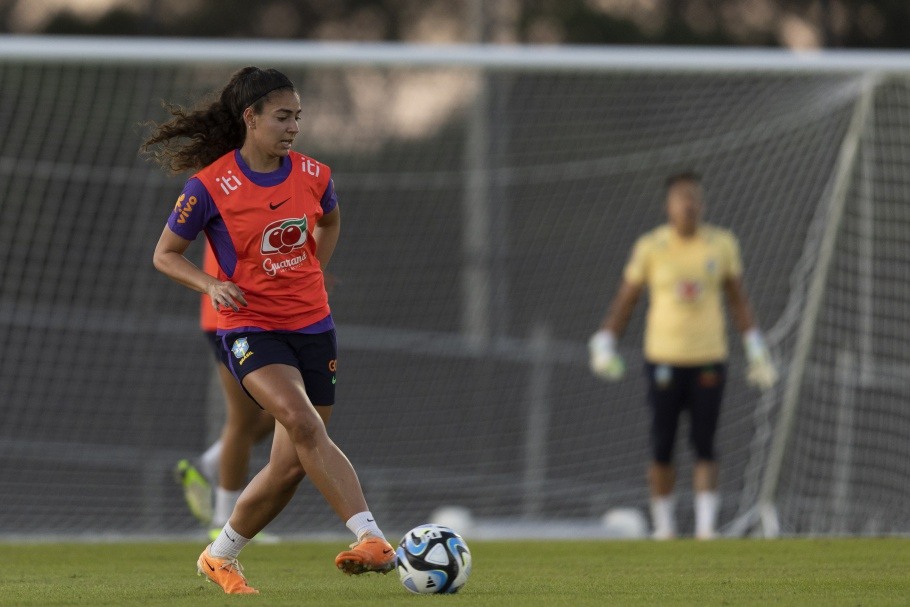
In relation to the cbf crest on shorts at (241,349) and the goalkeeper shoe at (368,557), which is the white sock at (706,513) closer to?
the goalkeeper shoe at (368,557)

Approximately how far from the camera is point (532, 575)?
Result: 642 centimetres

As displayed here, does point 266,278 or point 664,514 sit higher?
point 266,278

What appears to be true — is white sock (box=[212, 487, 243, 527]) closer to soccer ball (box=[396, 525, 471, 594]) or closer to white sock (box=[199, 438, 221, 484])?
white sock (box=[199, 438, 221, 484])

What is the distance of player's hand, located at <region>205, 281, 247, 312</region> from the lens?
17.7 feet

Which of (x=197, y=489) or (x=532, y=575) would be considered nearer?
(x=532, y=575)

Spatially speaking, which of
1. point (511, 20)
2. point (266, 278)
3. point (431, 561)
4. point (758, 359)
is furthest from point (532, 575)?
point (511, 20)

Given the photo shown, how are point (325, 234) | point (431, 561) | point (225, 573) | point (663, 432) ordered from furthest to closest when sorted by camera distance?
point (663, 432) → point (325, 234) → point (225, 573) → point (431, 561)

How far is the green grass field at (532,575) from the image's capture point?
5305 mm

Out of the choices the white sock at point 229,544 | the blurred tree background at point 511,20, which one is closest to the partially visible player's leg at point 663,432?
the white sock at point 229,544

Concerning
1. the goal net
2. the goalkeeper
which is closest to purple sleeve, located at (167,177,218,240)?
the goal net

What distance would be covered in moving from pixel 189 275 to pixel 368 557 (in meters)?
1.14

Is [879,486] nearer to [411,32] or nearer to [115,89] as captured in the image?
[115,89]

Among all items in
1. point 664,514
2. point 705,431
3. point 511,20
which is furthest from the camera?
point 511,20

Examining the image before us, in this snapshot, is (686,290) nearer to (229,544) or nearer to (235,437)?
(235,437)
